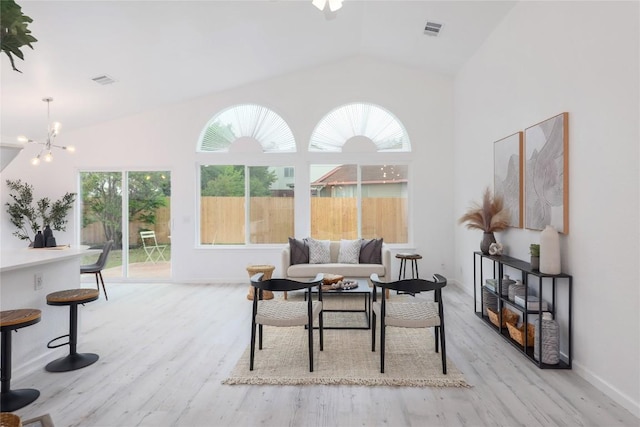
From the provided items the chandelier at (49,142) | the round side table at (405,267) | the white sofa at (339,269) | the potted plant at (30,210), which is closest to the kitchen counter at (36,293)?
the chandelier at (49,142)

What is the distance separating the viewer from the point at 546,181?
3531 millimetres

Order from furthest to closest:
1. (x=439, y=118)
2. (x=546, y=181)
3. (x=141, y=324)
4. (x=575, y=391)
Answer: (x=439, y=118) → (x=141, y=324) → (x=546, y=181) → (x=575, y=391)

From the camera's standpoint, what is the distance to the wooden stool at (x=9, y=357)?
8.52ft

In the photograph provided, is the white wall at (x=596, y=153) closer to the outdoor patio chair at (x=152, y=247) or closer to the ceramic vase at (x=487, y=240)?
the ceramic vase at (x=487, y=240)

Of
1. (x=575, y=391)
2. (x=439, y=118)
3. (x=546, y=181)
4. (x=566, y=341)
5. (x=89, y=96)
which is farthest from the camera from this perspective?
(x=439, y=118)

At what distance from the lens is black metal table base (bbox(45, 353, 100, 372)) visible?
3.21m

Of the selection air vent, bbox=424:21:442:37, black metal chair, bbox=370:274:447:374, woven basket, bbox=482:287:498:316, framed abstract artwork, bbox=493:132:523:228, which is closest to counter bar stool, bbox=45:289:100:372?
black metal chair, bbox=370:274:447:374

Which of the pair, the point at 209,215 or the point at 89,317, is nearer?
the point at 89,317

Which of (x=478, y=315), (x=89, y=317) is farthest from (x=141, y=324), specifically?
(x=478, y=315)

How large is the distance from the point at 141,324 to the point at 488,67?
5163 mm

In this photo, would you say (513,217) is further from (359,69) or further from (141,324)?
(141,324)

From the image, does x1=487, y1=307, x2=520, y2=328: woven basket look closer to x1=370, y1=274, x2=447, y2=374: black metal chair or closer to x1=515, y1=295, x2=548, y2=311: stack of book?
x1=515, y1=295, x2=548, y2=311: stack of book

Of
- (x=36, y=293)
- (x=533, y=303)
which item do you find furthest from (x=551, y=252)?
(x=36, y=293)

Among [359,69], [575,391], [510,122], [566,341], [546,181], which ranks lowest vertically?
[575,391]
